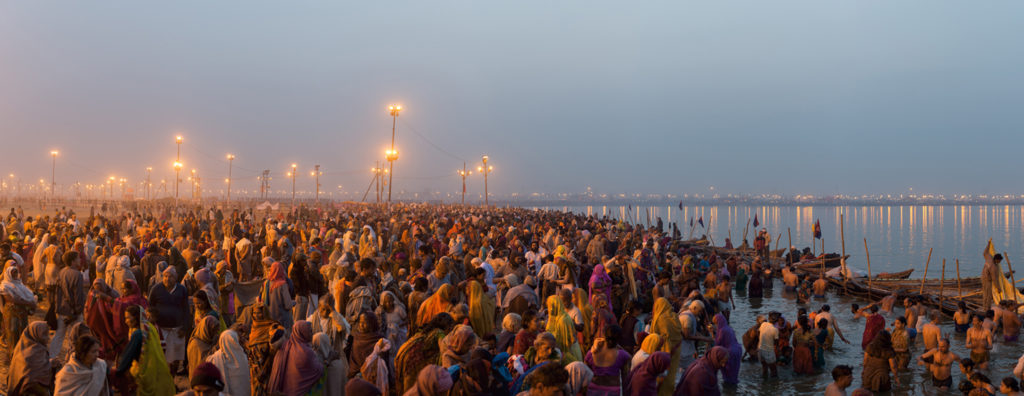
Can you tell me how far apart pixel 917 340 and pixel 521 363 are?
34.3ft

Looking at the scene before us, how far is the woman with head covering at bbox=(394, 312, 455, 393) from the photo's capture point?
5.36 m

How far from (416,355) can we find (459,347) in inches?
22.9

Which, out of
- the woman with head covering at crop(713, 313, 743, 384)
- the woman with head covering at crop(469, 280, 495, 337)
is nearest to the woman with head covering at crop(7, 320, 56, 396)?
the woman with head covering at crop(469, 280, 495, 337)

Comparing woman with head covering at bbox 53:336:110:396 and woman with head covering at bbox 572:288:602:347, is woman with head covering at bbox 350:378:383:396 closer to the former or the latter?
woman with head covering at bbox 53:336:110:396

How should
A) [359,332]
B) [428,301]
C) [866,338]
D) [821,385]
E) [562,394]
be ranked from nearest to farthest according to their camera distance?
[562,394], [359,332], [428,301], [821,385], [866,338]

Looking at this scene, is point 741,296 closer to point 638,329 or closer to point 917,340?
point 917,340

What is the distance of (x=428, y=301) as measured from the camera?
22.4ft

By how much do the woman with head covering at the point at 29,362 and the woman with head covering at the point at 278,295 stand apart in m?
2.56

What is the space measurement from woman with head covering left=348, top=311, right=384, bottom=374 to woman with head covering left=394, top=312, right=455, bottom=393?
768 millimetres

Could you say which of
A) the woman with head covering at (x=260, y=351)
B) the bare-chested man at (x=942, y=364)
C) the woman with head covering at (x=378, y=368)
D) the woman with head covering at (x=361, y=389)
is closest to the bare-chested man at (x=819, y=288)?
the bare-chested man at (x=942, y=364)

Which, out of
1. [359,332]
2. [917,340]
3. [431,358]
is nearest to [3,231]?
[359,332]

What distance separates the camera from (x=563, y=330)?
647 cm

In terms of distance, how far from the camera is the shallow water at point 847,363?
9.27 metres

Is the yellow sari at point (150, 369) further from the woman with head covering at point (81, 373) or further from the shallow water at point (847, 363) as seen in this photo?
the shallow water at point (847, 363)
